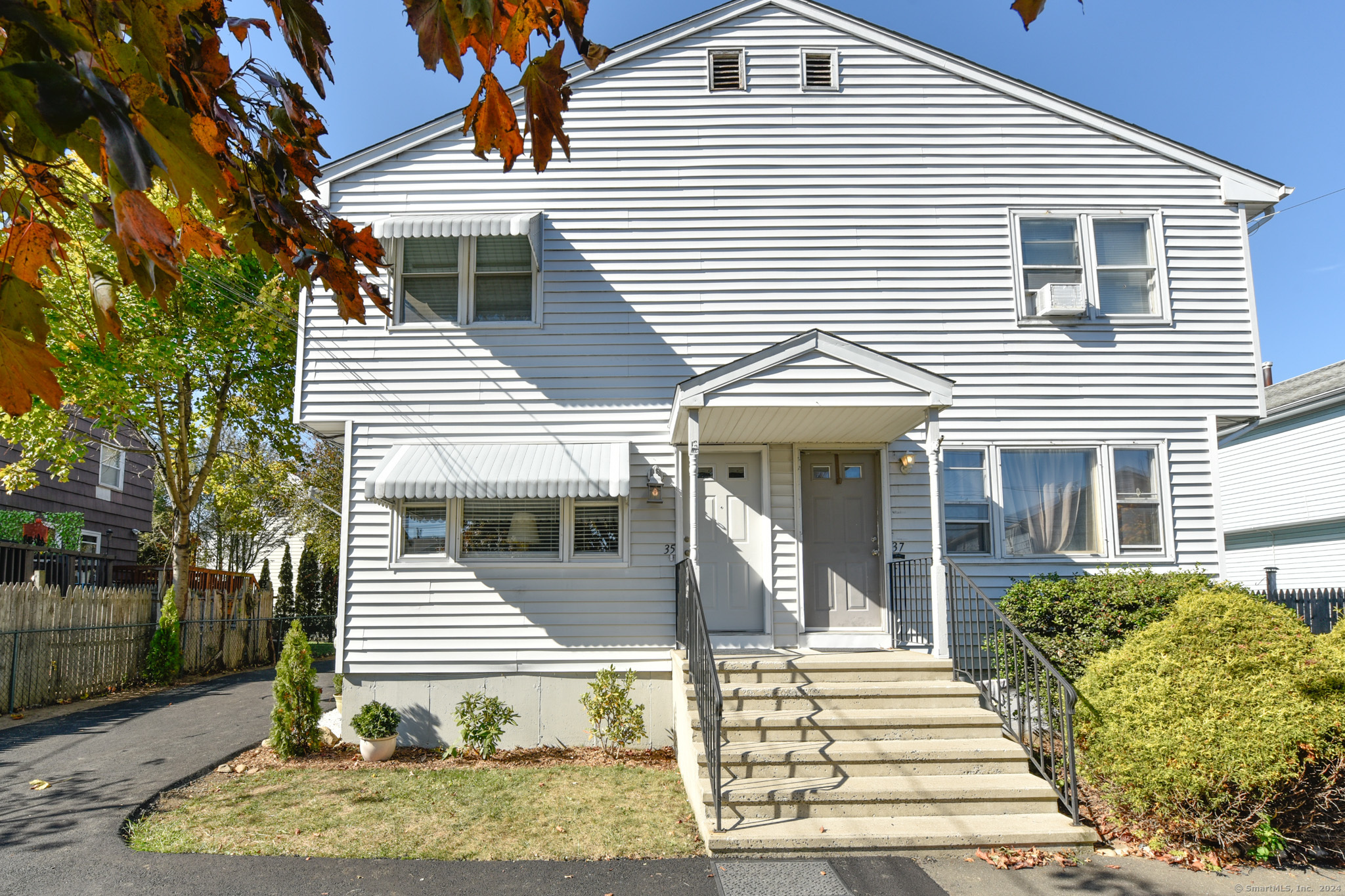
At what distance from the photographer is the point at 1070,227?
976cm

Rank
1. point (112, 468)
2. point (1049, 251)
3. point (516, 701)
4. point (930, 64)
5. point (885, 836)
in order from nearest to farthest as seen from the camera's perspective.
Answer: point (885, 836) → point (516, 701) → point (1049, 251) → point (930, 64) → point (112, 468)

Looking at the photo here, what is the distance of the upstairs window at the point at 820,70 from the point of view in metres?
9.88

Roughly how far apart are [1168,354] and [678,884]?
26.4ft

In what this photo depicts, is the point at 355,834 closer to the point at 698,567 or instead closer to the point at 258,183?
the point at 698,567

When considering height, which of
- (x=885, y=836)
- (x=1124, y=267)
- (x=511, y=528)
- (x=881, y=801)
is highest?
(x=1124, y=267)

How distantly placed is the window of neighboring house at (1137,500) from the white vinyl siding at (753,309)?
14 centimetres

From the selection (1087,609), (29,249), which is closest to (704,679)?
(1087,609)

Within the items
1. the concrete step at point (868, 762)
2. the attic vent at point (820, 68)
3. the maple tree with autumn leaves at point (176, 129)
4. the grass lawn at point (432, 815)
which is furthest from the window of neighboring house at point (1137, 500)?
the maple tree with autumn leaves at point (176, 129)

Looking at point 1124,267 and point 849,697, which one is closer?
point 849,697

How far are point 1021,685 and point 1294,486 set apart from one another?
1437cm

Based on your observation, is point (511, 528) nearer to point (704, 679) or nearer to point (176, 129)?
point (704, 679)

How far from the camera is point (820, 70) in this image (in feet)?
32.6

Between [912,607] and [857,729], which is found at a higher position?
[912,607]

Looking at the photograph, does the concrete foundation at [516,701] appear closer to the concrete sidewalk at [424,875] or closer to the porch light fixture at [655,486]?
the porch light fixture at [655,486]
